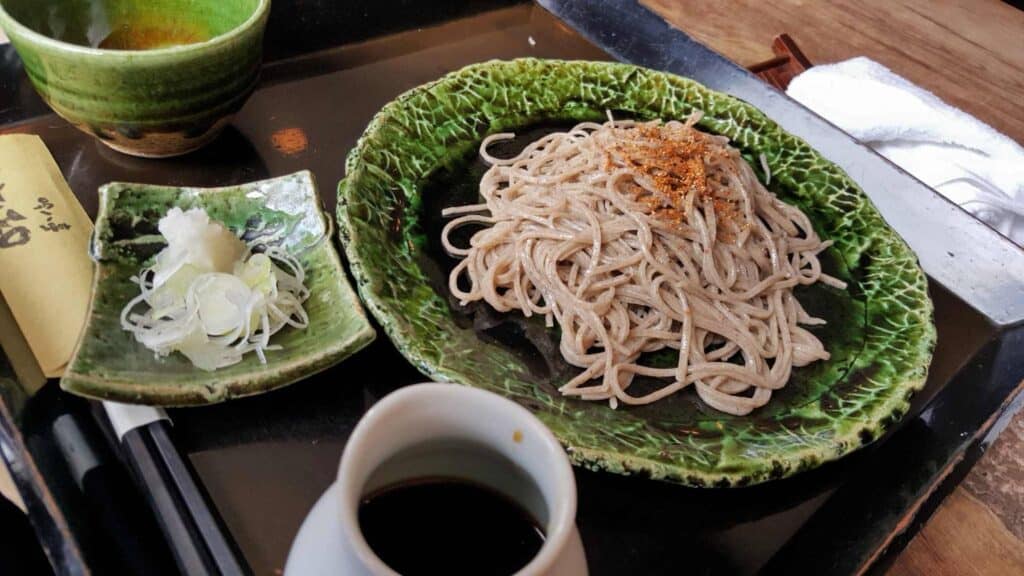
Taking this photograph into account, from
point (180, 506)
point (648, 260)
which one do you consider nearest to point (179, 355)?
point (180, 506)

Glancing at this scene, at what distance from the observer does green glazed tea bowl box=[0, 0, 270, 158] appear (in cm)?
160

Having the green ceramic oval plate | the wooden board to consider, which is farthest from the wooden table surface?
the green ceramic oval plate

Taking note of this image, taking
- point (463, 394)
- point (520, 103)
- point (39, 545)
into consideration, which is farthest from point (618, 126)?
point (39, 545)

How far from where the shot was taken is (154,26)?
203cm

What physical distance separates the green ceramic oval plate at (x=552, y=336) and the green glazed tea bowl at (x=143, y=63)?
34 cm

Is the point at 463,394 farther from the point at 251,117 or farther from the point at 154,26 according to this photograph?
the point at 154,26

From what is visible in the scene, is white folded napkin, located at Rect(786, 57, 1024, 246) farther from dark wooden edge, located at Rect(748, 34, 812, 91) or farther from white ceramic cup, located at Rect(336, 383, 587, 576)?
white ceramic cup, located at Rect(336, 383, 587, 576)

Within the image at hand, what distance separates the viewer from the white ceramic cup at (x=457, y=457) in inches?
30.6

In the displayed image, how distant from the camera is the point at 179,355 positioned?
1.38 metres

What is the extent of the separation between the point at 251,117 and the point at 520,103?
737 mm

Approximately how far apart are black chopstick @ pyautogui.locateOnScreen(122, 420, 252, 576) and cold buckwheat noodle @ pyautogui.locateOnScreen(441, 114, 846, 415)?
655 millimetres

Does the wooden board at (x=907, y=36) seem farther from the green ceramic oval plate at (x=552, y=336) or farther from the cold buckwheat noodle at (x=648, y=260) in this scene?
the cold buckwheat noodle at (x=648, y=260)

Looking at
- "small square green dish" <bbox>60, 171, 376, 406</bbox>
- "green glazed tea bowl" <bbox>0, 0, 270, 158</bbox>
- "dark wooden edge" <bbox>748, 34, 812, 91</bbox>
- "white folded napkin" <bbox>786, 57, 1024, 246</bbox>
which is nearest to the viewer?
"small square green dish" <bbox>60, 171, 376, 406</bbox>

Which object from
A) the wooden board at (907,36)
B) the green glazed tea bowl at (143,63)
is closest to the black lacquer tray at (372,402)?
the green glazed tea bowl at (143,63)
